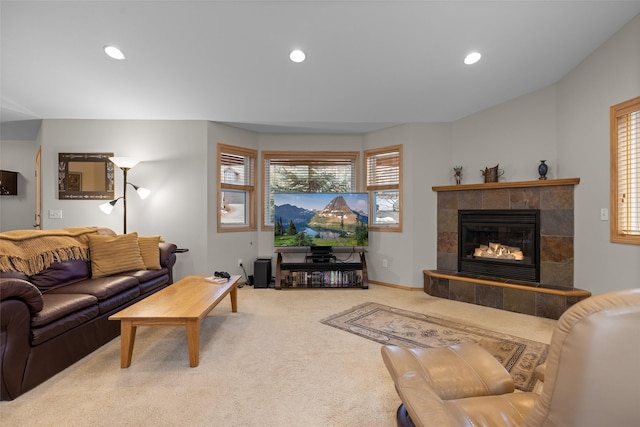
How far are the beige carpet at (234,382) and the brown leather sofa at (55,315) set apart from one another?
10 centimetres

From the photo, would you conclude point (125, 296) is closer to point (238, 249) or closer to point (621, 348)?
point (238, 249)

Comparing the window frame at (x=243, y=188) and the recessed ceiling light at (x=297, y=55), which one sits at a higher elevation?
the recessed ceiling light at (x=297, y=55)

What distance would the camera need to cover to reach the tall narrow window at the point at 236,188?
4402 millimetres

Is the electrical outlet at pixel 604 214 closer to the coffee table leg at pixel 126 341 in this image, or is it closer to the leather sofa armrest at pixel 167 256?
the coffee table leg at pixel 126 341

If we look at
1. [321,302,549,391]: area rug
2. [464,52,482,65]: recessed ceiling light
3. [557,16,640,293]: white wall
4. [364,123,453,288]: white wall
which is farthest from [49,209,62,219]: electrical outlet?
[557,16,640,293]: white wall

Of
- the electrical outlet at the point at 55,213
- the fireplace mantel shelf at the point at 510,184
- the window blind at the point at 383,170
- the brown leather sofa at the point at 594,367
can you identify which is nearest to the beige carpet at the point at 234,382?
the brown leather sofa at the point at 594,367

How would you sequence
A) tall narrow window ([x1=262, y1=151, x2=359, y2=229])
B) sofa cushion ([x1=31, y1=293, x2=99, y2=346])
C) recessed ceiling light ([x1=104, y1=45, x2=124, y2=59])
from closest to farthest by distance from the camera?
sofa cushion ([x1=31, y1=293, x2=99, y2=346])
recessed ceiling light ([x1=104, y1=45, x2=124, y2=59])
tall narrow window ([x1=262, y1=151, x2=359, y2=229])

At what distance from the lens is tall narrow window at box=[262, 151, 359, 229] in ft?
15.7

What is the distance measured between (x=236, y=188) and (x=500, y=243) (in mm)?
3908

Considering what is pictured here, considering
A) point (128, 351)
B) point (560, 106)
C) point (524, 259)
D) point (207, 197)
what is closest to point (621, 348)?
point (128, 351)

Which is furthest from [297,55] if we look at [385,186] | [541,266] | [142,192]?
[541,266]

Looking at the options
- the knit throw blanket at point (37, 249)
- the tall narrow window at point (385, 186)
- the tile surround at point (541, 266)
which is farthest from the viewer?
the tall narrow window at point (385, 186)

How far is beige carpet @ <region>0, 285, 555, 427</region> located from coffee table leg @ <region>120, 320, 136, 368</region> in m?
0.06

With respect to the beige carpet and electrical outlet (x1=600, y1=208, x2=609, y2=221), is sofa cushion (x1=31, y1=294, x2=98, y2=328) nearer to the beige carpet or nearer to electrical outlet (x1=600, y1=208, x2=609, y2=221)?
the beige carpet
